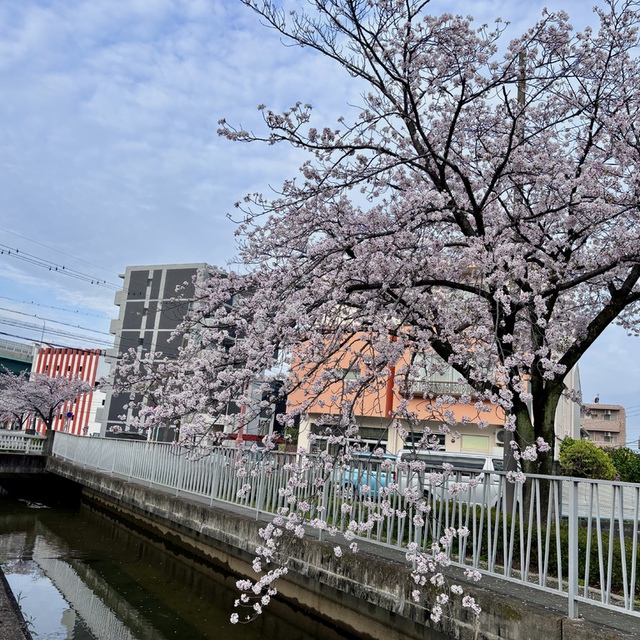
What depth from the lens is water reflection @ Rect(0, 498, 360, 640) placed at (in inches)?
260

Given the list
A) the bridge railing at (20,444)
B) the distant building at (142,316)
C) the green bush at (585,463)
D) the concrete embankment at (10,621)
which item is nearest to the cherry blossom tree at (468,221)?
the concrete embankment at (10,621)

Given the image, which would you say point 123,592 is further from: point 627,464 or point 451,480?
point 627,464

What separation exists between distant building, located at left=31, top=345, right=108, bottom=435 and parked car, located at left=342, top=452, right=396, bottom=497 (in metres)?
51.9

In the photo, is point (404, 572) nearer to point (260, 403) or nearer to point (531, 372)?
point (260, 403)

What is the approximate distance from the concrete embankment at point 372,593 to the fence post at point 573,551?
116mm

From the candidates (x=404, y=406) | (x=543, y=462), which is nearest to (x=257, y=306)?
(x=404, y=406)

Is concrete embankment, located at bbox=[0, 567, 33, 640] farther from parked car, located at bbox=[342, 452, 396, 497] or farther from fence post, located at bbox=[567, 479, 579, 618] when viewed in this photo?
A: fence post, located at bbox=[567, 479, 579, 618]

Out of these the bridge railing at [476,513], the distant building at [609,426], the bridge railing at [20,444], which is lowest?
the bridge railing at [20,444]

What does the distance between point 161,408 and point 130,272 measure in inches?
2004

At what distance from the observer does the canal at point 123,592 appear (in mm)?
6590

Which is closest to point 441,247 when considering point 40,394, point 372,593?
point 372,593

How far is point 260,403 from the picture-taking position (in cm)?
600

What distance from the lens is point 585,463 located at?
17.0 m

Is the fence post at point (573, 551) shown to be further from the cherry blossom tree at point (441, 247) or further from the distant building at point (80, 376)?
the distant building at point (80, 376)
